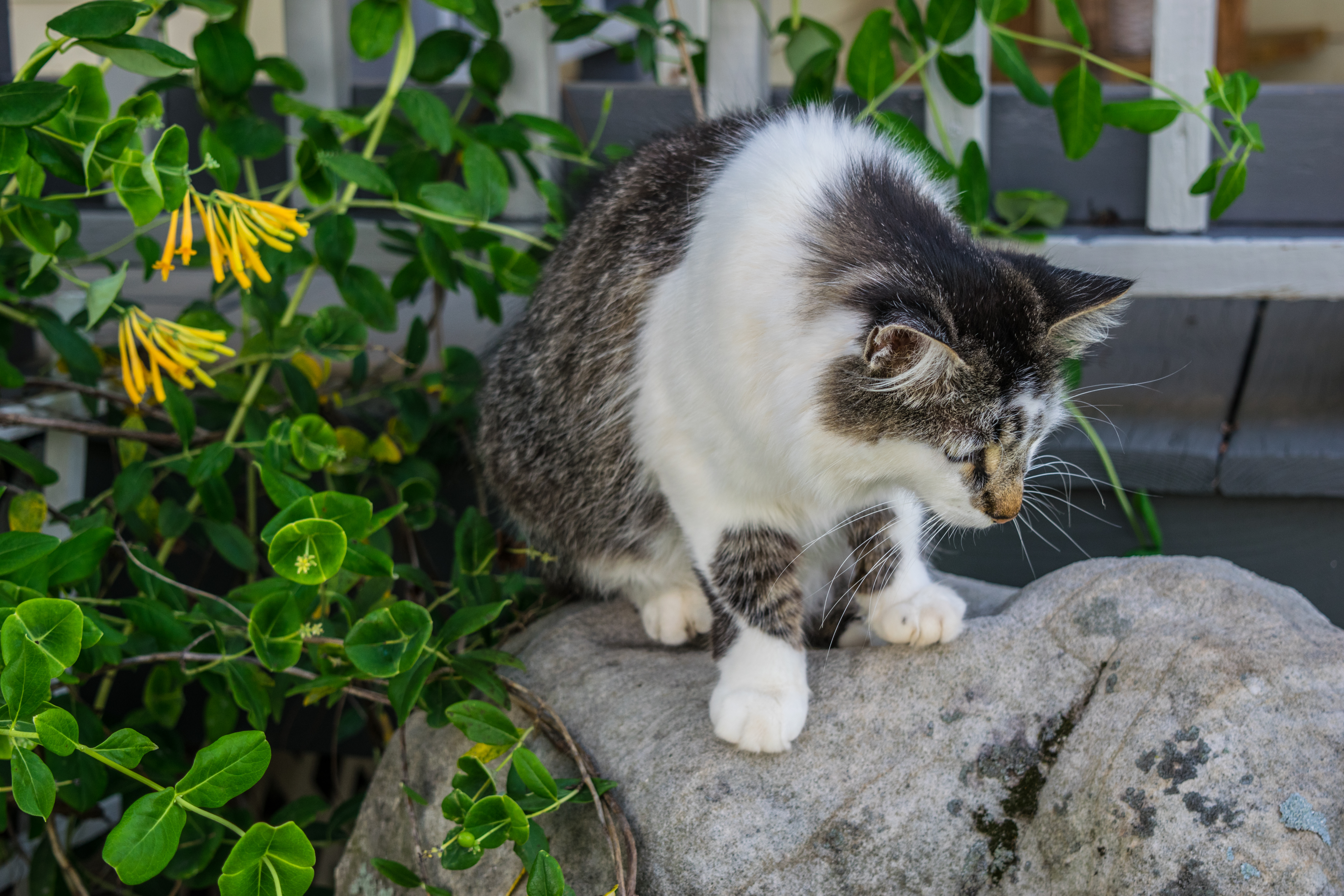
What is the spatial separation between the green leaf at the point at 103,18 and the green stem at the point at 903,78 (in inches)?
43.0

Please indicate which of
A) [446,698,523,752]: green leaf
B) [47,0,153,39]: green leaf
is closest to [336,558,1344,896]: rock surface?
[446,698,523,752]: green leaf

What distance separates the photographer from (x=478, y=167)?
1.67 m

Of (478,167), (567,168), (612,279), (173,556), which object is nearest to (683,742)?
(612,279)

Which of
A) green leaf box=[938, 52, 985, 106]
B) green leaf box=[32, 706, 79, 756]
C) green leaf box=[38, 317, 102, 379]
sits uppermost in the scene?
green leaf box=[938, 52, 985, 106]

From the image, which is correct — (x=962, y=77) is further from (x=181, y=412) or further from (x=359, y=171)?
(x=181, y=412)

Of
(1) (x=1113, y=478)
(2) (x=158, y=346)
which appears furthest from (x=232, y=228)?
(1) (x=1113, y=478)

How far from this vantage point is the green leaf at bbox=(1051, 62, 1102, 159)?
1707 millimetres

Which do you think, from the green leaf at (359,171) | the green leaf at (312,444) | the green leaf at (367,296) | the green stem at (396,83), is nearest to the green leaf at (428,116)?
the green stem at (396,83)

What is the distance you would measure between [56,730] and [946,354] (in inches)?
37.0

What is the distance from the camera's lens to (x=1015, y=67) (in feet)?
5.79

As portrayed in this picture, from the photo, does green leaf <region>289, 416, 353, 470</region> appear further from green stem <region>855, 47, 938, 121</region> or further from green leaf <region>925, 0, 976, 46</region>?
green leaf <region>925, 0, 976, 46</region>

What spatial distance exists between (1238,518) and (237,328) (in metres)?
1.91

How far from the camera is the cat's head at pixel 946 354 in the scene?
1108 millimetres

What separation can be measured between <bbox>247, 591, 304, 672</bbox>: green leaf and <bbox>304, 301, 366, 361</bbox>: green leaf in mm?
557
